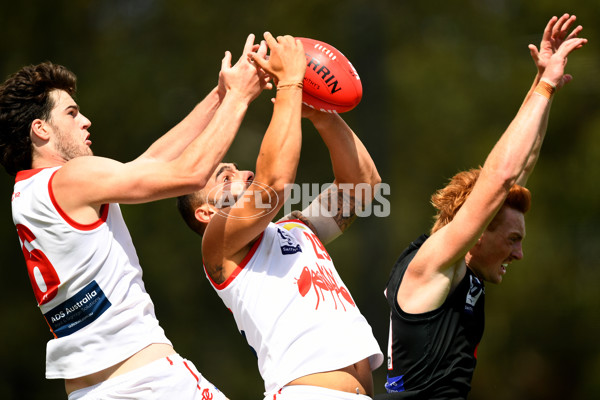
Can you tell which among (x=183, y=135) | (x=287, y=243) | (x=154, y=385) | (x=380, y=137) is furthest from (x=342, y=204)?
(x=380, y=137)

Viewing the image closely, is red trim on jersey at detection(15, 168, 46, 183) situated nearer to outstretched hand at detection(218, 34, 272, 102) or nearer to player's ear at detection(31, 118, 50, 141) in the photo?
player's ear at detection(31, 118, 50, 141)

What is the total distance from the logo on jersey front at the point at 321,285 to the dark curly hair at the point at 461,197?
0.61 meters

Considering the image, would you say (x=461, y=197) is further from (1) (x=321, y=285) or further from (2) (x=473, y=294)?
(1) (x=321, y=285)

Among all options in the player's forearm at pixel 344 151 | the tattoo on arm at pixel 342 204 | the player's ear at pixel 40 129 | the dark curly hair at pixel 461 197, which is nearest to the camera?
the player's ear at pixel 40 129

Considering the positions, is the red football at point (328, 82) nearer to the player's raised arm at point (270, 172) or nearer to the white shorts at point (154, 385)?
the player's raised arm at point (270, 172)

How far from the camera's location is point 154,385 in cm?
333

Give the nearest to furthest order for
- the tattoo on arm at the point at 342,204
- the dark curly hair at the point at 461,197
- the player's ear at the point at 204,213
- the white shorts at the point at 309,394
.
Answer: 1. the white shorts at the point at 309,394
2. the dark curly hair at the point at 461,197
3. the player's ear at the point at 204,213
4. the tattoo on arm at the point at 342,204

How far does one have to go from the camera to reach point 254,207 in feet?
10.8

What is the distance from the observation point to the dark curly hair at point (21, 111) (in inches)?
139

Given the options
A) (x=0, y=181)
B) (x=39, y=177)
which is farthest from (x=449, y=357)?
(x=0, y=181)

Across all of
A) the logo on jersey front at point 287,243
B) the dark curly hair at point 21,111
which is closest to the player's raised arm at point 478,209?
the logo on jersey front at point 287,243

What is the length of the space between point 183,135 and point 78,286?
916mm

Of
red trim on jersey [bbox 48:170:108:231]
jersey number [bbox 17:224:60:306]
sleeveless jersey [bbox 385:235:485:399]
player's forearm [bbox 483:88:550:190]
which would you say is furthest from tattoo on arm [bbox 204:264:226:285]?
player's forearm [bbox 483:88:550:190]

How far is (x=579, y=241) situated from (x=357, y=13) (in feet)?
14.8
